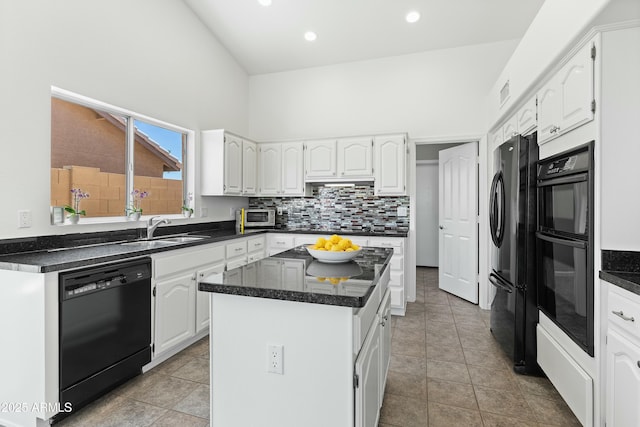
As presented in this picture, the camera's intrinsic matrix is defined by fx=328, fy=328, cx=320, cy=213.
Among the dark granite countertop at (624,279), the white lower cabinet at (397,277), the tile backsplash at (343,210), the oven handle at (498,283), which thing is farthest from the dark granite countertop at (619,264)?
the tile backsplash at (343,210)

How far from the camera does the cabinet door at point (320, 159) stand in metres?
4.27

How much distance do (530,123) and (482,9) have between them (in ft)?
5.60

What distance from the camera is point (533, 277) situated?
7.72 ft

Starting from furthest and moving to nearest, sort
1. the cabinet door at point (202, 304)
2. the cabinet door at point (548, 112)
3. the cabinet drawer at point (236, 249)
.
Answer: the cabinet drawer at point (236, 249) → the cabinet door at point (202, 304) → the cabinet door at point (548, 112)

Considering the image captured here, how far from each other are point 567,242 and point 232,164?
3417 mm

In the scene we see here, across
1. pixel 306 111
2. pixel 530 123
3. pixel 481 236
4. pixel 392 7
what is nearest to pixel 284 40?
pixel 306 111

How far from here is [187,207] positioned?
3.87m

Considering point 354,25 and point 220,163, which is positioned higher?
point 354,25

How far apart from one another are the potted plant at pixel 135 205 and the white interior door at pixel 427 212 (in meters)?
4.91

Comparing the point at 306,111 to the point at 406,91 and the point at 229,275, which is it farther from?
the point at 229,275

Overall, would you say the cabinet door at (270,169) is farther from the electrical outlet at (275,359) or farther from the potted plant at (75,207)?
the electrical outlet at (275,359)

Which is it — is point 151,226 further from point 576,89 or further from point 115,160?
point 576,89

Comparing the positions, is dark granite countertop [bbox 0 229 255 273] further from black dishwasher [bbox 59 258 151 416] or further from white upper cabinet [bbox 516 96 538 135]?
white upper cabinet [bbox 516 96 538 135]

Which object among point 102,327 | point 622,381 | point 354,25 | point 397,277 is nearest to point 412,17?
point 354,25
